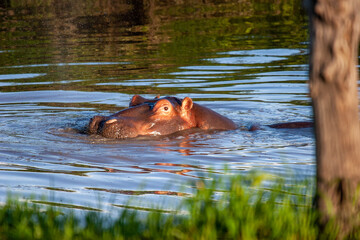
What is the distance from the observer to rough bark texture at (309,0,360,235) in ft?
11.7

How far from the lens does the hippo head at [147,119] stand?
765cm

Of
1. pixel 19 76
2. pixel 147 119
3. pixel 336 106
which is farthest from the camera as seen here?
pixel 19 76

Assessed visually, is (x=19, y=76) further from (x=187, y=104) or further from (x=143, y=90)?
(x=187, y=104)

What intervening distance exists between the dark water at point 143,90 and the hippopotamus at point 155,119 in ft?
0.55

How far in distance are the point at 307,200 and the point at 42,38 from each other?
52.7 ft

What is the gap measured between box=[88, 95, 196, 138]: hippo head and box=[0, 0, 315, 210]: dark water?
0.56 ft

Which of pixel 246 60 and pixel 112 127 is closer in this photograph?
pixel 112 127

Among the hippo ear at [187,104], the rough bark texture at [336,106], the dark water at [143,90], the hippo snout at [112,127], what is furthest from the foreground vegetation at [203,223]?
the hippo ear at [187,104]

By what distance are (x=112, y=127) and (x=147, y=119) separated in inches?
18.6

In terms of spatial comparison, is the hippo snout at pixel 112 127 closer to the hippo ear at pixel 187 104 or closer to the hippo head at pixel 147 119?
the hippo head at pixel 147 119

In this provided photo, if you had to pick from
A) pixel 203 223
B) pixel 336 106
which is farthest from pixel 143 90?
pixel 336 106

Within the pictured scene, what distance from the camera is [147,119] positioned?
784cm

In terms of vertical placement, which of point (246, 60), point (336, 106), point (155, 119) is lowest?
point (246, 60)

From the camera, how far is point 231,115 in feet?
30.8
